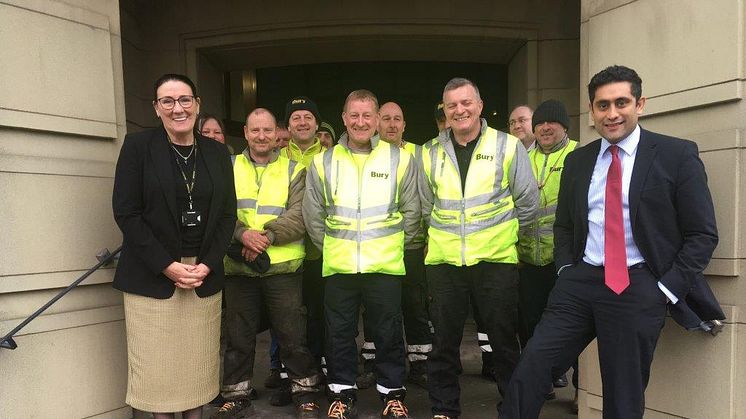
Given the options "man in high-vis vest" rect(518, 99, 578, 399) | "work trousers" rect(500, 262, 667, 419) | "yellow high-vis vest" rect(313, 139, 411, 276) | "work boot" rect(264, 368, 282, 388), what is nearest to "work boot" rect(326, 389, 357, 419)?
"yellow high-vis vest" rect(313, 139, 411, 276)

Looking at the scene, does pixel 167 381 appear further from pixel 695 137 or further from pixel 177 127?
pixel 695 137

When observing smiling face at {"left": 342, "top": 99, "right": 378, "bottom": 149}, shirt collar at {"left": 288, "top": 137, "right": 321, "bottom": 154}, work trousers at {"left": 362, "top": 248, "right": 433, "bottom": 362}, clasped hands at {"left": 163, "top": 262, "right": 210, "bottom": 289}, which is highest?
smiling face at {"left": 342, "top": 99, "right": 378, "bottom": 149}

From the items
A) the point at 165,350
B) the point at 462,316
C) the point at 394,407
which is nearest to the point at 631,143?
the point at 462,316

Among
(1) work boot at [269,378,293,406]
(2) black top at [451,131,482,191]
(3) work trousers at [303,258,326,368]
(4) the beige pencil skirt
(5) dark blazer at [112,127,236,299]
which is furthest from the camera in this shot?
(3) work trousers at [303,258,326,368]

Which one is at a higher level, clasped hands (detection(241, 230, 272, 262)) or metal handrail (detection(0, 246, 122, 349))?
clasped hands (detection(241, 230, 272, 262))

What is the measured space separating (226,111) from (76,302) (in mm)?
4920

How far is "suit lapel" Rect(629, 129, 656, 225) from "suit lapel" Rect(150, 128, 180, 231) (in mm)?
2355

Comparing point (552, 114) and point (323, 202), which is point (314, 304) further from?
point (552, 114)

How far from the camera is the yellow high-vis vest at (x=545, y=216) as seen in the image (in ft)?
12.4

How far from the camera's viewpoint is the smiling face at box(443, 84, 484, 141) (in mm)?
3318

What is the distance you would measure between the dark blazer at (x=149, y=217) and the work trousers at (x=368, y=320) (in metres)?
0.88

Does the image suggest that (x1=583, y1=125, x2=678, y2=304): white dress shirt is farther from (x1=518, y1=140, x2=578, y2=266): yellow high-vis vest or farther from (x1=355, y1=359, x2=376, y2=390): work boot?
(x1=355, y1=359, x2=376, y2=390): work boot

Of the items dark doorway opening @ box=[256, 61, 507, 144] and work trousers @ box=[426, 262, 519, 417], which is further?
dark doorway opening @ box=[256, 61, 507, 144]

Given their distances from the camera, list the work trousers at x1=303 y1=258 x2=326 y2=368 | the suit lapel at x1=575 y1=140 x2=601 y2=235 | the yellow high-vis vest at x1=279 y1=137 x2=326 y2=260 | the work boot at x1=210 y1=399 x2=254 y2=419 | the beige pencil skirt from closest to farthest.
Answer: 1. the suit lapel at x1=575 y1=140 x2=601 y2=235
2. the beige pencil skirt
3. the work boot at x1=210 y1=399 x2=254 y2=419
4. the yellow high-vis vest at x1=279 y1=137 x2=326 y2=260
5. the work trousers at x1=303 y1=258 x2=326 y2=368
